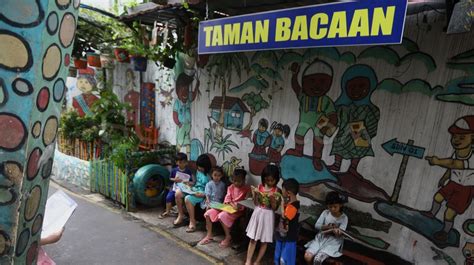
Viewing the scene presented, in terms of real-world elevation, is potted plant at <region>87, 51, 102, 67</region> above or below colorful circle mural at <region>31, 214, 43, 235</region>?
above

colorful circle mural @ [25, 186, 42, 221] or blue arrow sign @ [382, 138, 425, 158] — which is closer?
colorful circle mural @ [25, 186, 42, 221]

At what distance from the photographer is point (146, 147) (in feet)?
22.7

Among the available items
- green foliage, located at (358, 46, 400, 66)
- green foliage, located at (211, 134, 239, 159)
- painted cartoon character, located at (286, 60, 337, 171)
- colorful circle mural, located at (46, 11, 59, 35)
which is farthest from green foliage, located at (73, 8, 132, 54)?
colorful circle mural, located at (46, 11, 59, 35)

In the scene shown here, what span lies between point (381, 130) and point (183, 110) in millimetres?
3743

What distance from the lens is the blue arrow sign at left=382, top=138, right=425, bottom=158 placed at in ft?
11.0

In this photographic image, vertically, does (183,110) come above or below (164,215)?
above

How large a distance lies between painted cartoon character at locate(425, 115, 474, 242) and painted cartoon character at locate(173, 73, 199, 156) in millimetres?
4062

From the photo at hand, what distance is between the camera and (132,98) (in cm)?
741

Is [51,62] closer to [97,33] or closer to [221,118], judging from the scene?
[221,118]

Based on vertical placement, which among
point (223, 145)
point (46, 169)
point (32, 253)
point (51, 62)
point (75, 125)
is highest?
point (51, 62)

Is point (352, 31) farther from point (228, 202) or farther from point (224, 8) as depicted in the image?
point (228, 202)

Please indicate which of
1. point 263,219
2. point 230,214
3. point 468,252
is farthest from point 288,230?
point 468,252

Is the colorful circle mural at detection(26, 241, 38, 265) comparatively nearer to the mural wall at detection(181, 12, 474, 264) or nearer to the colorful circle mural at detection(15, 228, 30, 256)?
the colorful circle mural at detection(15, 228, 30, 256)

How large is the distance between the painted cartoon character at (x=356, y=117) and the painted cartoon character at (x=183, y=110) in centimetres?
290
